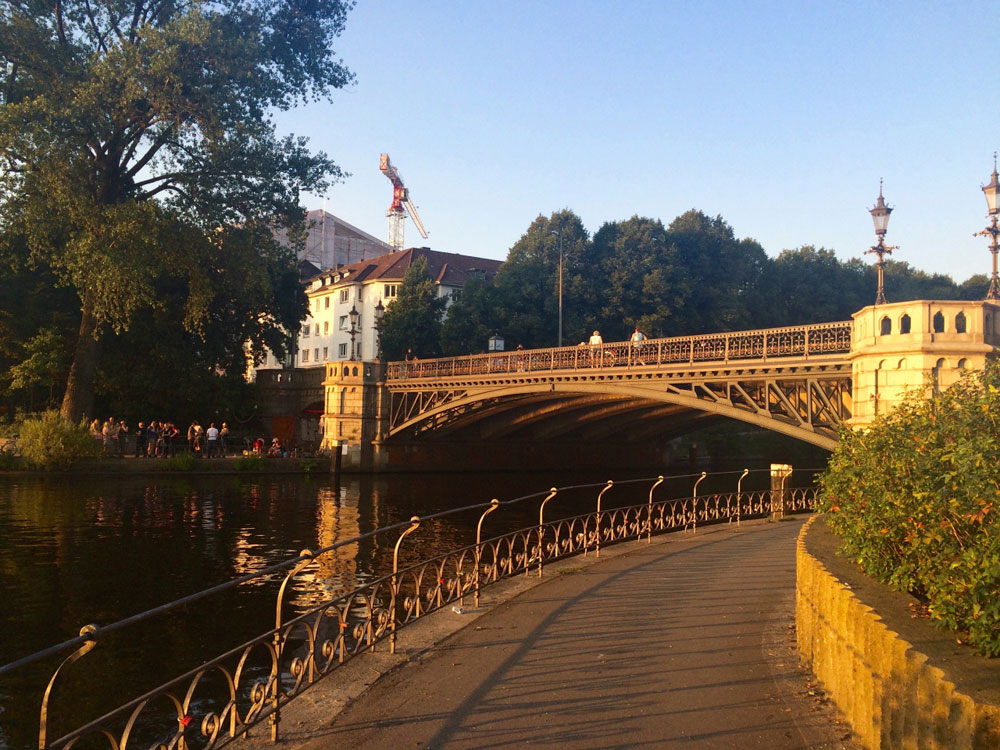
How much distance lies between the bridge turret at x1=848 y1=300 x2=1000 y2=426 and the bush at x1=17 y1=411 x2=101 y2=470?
27550 mm

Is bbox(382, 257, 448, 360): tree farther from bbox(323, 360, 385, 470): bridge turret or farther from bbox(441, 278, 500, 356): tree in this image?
bbox(323, 360, 385, 470): bridge turret

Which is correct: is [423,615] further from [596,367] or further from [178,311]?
[178,311]

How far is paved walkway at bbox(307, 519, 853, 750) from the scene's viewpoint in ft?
17.5

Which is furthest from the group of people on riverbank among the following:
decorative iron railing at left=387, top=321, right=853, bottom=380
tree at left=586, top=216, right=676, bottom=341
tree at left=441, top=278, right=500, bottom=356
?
tree at left=586, top=216, right=676, bottom=341

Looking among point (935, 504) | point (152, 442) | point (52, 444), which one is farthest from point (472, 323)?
point (935, 504)

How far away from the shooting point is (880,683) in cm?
477

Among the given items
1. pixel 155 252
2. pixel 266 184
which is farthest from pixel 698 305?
pixel 155 252

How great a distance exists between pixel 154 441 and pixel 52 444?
5.34 metres

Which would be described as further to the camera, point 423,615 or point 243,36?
point 243,36

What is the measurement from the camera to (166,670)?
988 centimetres

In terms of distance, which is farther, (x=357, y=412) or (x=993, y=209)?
(x=357, y=412)

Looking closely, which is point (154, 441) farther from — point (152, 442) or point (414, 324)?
point (414, 324)

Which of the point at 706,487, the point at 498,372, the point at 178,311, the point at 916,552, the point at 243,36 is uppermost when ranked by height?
the point at 243,36

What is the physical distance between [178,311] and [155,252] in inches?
411
